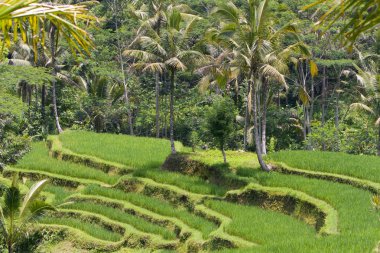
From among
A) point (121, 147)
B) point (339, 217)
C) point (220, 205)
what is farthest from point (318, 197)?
point (121, 147)

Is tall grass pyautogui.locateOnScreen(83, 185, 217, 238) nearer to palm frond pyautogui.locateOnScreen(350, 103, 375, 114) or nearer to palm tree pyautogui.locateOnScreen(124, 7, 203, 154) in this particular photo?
palm tree pyautogui.locateOnScreen(124, 7, 203, 154)

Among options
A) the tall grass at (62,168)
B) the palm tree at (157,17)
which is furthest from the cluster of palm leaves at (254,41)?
the palm tree at (157,17)

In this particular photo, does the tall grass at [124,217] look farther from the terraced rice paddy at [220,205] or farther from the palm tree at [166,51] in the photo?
the palm tree at [166,51]

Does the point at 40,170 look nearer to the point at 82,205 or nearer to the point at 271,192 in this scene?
the point at 82,205

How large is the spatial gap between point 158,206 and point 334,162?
18.1 feet

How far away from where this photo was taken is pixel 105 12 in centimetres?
4197

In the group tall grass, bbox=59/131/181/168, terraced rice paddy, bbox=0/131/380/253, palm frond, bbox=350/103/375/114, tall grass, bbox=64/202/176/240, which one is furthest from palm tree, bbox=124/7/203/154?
palm frond, bbox=350/103/375/114

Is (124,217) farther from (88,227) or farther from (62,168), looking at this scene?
(62,168)

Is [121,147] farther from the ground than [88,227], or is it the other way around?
[121,147]

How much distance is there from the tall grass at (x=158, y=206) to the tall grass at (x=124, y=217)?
63 cm

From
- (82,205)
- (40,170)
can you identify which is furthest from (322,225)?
(40,170)

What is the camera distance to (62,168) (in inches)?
925

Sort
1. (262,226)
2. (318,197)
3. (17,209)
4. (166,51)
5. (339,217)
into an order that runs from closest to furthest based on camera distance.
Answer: (17,209)
(339,217)
(262,226)
(318,197)
(166,51)

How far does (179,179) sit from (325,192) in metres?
5.14
